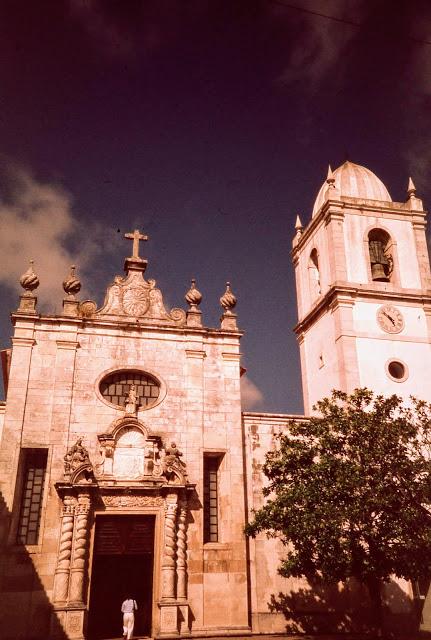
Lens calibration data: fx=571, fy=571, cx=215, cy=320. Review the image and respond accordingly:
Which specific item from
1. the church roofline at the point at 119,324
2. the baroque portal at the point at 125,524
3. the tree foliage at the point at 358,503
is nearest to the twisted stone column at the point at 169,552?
the baroque portal at the point at 125,524

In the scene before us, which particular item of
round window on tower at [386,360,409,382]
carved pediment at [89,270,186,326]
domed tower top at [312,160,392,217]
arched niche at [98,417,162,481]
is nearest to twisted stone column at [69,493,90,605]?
arched niche at [98,417,162,481]

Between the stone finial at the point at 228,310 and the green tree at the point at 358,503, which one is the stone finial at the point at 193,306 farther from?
the green tree at the point at 358,503

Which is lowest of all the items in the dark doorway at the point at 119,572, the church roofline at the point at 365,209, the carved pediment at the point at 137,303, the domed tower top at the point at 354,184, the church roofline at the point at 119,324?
the dark doorway at the point at 119,572

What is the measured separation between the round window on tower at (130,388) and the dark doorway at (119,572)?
3905 millimetres

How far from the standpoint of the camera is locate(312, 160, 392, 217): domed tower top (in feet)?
92.9

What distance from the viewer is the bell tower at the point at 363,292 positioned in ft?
78.9

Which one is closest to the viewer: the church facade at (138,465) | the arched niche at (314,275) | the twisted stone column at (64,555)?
the twisted stone column at (64,555)

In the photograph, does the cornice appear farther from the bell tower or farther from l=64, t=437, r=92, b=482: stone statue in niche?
l=64, t=437, r=92, b=482: stone statue in niche

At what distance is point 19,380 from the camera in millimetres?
19375

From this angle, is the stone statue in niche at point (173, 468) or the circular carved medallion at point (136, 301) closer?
the stone statue in niche at point (173, 468)

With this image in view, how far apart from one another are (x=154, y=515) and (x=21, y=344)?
7401 millimetres

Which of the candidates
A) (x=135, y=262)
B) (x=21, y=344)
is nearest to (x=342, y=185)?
(x=135, y=262)

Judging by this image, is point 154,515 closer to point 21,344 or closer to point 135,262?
point 21,344

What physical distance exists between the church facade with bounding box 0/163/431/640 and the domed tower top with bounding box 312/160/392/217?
281 inches
